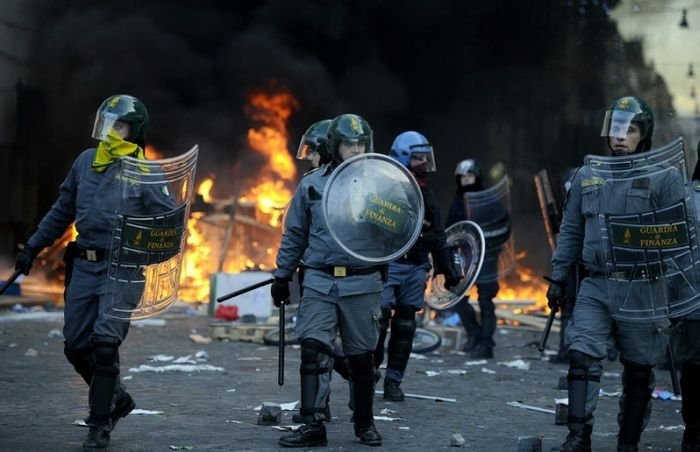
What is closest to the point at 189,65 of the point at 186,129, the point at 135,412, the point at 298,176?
the point at 186,129

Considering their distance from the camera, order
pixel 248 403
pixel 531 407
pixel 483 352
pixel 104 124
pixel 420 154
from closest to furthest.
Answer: pixel 104 124
pixel 248 403
pixel 531 407
pixel 420 154
pixel 483 352

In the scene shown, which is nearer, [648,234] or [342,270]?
[648,234]

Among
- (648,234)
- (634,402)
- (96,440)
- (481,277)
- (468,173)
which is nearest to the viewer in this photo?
(648,234)

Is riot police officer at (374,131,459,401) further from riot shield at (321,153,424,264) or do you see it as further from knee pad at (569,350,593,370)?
knee pad at (569,350,593,370)

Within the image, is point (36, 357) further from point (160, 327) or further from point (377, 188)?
point (377, 188)

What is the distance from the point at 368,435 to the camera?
7.38 m

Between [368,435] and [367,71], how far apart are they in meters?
12.8

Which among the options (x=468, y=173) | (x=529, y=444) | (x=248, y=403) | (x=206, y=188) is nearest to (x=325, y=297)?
(x=529, y=444)

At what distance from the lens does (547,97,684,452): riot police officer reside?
6.86 meters

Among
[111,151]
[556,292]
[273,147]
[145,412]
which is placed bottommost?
[145,412]

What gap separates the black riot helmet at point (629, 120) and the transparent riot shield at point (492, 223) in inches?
250

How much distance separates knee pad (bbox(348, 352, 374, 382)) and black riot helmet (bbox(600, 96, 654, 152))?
5.92 feet

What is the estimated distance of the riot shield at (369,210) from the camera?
715 centimetres

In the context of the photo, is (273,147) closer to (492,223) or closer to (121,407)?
(492,223)
